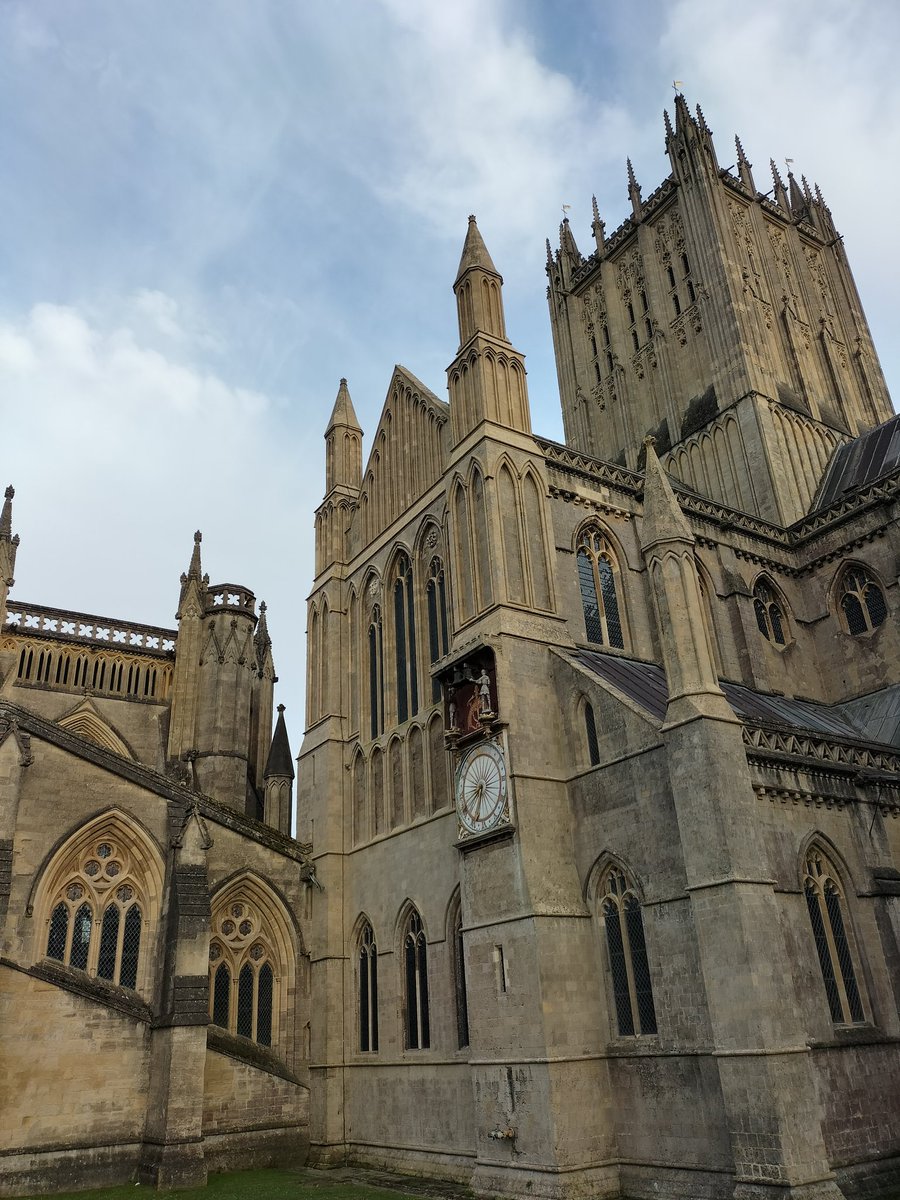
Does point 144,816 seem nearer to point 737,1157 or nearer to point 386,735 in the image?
point 386,735

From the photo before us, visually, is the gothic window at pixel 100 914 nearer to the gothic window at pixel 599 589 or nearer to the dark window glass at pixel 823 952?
the gothic window at pixel 599 589

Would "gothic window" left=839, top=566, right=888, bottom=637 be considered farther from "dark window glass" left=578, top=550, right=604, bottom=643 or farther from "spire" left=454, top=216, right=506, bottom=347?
"spire" left=454, top=216, right=506, bottom=347

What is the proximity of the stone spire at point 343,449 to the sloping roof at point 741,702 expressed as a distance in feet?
40.7

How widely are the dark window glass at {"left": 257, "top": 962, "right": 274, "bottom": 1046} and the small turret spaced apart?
594cm

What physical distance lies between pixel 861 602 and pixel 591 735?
1299 centimetres

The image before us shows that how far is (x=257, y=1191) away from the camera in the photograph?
17812 millimetres

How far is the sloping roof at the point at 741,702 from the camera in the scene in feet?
63.9

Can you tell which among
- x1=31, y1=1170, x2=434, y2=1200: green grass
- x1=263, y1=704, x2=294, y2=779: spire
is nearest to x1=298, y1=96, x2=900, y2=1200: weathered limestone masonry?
x1=31, y1=1170, x2=434, y2=1200: green grass

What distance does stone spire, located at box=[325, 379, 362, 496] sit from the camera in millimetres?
30688

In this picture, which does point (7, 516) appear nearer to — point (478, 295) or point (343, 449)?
point (343, 449)

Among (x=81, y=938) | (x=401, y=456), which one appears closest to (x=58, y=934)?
(x=81, y=938)

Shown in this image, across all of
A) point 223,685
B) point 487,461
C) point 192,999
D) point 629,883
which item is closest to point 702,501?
point 487,461

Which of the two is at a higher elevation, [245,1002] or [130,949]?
[130,949]

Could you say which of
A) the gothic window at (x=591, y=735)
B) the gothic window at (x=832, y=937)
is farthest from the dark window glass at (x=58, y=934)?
the gothic window at (x=832, y=937)
